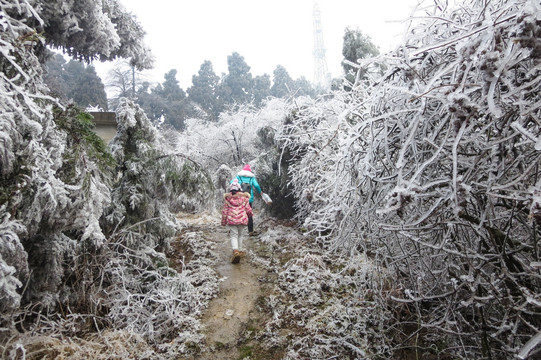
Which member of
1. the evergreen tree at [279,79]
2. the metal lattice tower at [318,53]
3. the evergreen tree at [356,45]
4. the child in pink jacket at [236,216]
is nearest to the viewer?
the child in pink jacket at [236,216]

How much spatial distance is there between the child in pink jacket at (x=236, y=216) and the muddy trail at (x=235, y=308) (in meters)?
0.23

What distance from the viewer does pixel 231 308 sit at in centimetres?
368

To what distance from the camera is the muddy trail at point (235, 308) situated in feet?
9.78

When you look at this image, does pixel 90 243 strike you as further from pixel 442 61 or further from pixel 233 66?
pixel 233 66

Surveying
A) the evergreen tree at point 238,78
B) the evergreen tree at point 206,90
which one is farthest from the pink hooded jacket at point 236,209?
the evergreen tree at point 238,78

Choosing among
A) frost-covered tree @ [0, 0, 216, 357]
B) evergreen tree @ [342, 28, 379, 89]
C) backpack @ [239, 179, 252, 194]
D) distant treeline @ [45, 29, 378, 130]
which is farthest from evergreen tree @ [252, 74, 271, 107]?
frost-covered tree @ [0, 0, 216, 357]

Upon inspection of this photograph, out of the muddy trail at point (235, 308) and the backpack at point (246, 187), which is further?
the backpack at point (246, 187)

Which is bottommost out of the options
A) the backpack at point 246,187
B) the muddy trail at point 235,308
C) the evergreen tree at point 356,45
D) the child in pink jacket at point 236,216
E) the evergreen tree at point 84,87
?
the muddy trail at point 235,308

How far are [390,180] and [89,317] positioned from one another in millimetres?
3174

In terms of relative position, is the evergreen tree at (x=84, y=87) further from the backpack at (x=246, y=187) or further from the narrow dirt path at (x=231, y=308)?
the narrow dirt path at (x=231, y=308)

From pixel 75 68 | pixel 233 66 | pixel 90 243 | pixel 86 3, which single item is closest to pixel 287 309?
pixel 90 243

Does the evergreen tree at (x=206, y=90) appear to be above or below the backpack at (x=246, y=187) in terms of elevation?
above

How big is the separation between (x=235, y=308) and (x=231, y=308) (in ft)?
0.16

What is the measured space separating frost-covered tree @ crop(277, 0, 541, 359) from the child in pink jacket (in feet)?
9.80
